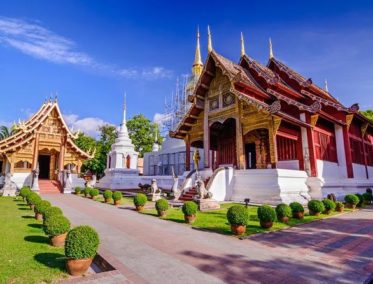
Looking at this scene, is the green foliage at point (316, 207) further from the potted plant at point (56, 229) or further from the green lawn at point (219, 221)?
the potted plant at point (56, 229)

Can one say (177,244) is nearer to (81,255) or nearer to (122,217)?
(81,255)

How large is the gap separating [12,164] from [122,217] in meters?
16.3

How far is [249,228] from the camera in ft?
25.7

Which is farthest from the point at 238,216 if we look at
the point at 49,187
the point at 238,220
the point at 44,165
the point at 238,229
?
the point at 44,165

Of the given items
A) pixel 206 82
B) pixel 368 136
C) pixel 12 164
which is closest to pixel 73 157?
pixel 12 164

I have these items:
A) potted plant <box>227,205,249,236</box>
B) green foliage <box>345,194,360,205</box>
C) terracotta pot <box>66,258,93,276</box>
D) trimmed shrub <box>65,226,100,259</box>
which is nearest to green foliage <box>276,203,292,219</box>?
potted plant <box>227,205,249,236</box>

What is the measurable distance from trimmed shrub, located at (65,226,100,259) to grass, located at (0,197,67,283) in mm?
395

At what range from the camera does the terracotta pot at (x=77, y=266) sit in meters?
4.17

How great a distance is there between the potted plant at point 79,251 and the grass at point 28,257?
214 mm

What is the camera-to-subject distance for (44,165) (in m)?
26.8

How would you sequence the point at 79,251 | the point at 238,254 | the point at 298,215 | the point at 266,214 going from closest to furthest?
1. the point at 79,251
2. the point at 238,254
3. the point at 266,214
4. the point at 298,215

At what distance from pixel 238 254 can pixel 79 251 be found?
3.08 m

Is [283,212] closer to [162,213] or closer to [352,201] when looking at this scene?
[162,213]

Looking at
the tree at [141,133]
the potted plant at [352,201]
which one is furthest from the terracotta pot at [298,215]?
the tree at [141,133]
